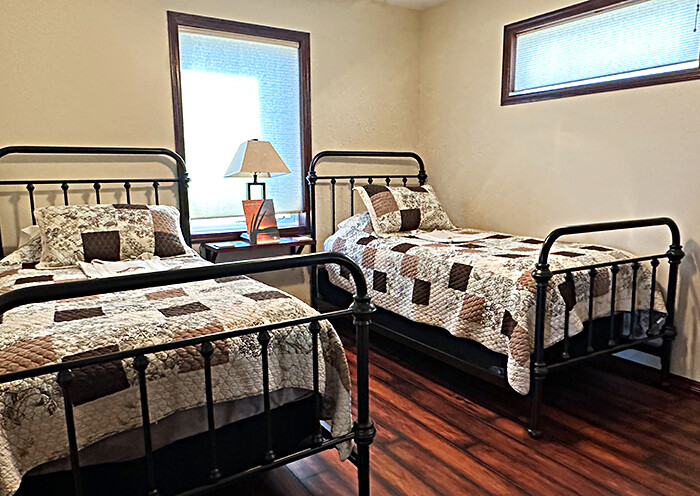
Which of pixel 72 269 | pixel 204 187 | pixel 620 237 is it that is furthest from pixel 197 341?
pixel 620 237

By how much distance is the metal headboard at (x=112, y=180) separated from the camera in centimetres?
261

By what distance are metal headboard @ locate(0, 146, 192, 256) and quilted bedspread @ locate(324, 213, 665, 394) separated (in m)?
1.05

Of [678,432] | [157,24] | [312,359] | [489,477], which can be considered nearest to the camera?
[312,359]

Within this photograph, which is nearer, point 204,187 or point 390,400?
point 390,400

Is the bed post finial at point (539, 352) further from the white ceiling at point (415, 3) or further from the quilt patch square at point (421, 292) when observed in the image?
the white ceiling at point (415, 3)

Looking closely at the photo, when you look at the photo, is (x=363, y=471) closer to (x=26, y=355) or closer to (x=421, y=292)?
(x=26, y=355)

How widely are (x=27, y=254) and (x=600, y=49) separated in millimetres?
3090

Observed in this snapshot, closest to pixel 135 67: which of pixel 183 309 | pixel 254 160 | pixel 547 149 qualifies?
pixel 254 160

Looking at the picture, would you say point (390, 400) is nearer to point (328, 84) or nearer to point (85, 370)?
point (85, 370)

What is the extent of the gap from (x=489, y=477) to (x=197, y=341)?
1134mm

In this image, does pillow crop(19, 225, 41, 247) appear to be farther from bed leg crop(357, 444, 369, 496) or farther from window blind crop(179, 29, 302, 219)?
bed leg crop(357, 444, 369, 496)

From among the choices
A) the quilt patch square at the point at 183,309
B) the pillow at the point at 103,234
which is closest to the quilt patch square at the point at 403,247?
the pillow at the point at 103,234

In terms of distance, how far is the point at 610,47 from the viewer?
2.72 m

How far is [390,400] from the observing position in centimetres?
237
